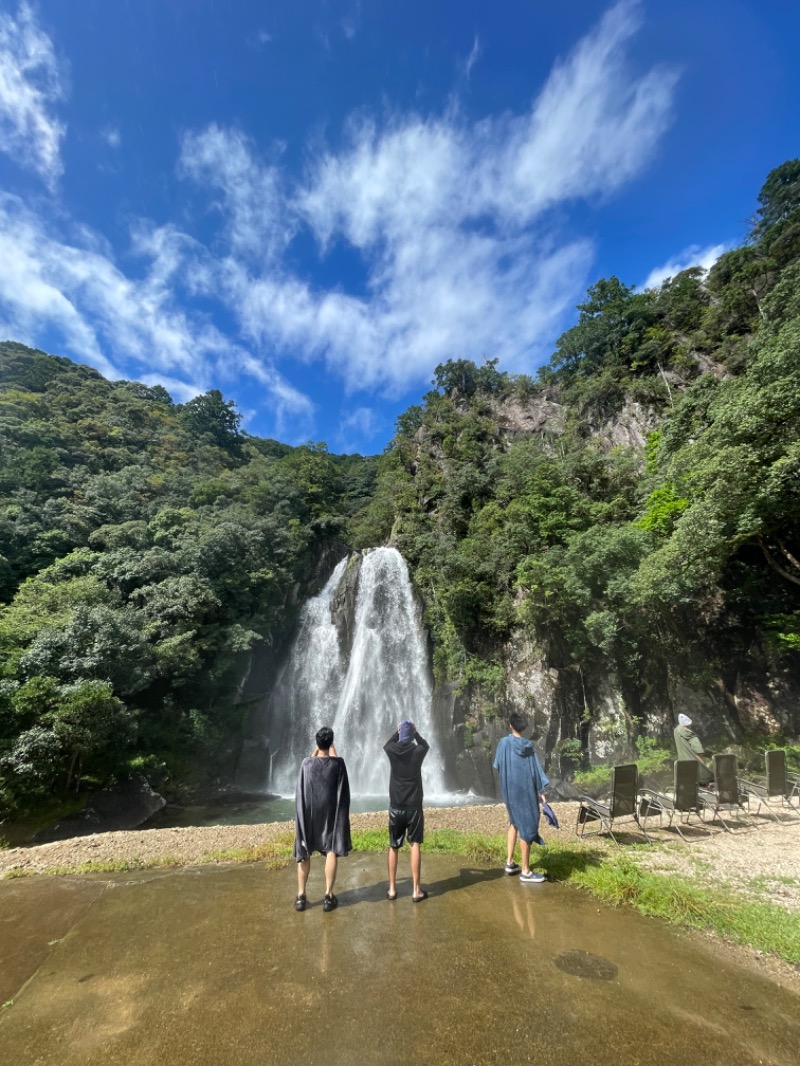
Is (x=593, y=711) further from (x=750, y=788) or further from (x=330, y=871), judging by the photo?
(x=330, y=871)

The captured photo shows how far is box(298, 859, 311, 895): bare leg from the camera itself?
3.91 metres

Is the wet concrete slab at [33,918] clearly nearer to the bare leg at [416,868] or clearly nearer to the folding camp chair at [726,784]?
the bare leg at [416,868]

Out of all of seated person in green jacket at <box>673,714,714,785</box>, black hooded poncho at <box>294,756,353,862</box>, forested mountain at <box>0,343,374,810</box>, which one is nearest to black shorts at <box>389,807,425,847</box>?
black hooded poncho at <box>294,756,353,862</box>

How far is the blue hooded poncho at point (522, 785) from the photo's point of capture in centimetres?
438

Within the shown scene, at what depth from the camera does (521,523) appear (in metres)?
18.2

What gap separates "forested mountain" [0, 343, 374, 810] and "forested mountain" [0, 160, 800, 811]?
104mm

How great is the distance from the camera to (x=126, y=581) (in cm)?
1836

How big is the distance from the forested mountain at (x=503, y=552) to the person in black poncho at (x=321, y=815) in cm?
1036

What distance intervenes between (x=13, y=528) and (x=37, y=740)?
1472 centimetres

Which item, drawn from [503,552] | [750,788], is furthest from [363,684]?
[750,788]

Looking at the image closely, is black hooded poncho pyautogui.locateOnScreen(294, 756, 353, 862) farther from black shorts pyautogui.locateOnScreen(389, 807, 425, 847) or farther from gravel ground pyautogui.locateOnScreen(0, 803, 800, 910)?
gravel ground pyautogui.locateOnScreen(0, 803, 800, 910)

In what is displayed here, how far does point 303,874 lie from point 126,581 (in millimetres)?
17924

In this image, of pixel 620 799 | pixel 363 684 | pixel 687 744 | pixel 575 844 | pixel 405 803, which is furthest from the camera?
pixel 363 684

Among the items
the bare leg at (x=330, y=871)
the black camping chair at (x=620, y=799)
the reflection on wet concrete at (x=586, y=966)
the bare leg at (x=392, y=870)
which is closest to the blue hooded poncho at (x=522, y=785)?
the bare leg at (x=392, y=870)
